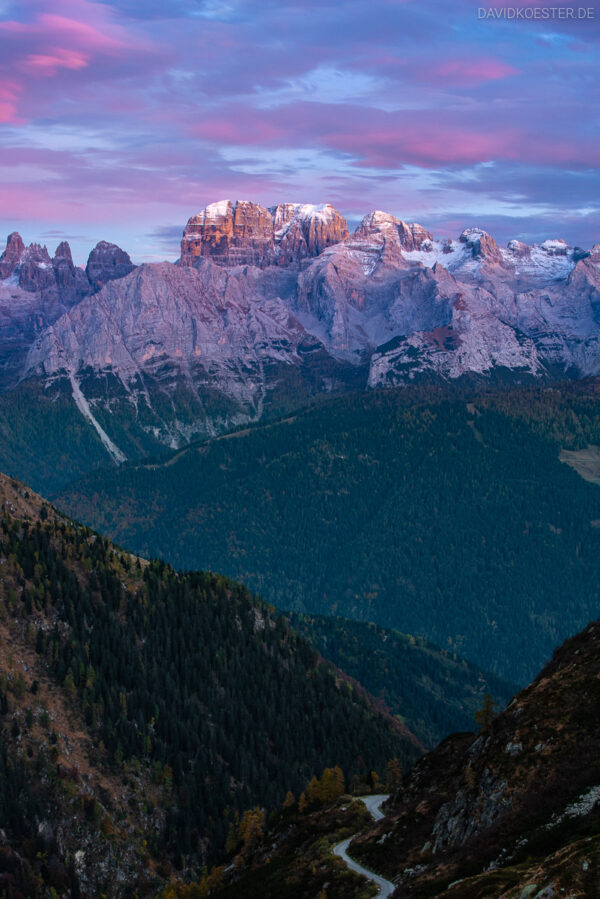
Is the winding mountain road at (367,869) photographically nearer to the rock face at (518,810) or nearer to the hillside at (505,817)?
the hillside at (505,817)

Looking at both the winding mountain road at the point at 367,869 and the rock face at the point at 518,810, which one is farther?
the winding mountain road at the point at 367,869

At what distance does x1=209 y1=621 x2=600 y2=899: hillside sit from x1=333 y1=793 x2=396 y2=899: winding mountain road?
1.04 m

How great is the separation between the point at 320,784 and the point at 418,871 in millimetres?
76302

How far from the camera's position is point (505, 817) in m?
101

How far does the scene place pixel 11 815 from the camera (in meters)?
185

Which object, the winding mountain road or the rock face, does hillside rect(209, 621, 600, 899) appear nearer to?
the rock face

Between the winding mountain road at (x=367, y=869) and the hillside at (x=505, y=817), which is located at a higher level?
the hillside at (x=505, y=817)

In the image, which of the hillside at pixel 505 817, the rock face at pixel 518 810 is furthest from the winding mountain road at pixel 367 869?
the rock face at pixel 518 810

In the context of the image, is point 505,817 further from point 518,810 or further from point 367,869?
point 367,869

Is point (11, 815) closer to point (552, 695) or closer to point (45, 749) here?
point (45, 749)

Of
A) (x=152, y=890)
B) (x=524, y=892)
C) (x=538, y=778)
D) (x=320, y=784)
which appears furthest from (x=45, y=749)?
(x=524, y=892)

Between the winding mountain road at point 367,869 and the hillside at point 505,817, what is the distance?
1040 millimetres

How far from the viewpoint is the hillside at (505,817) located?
269ft

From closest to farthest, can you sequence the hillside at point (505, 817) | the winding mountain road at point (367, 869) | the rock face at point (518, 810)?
the hillside at point (505, 817) → the rock face at point (518, 810) → the winding mountain road at point (367, 869)
